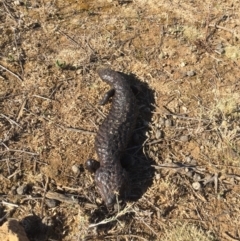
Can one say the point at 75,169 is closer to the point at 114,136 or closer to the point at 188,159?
the point at 114,136

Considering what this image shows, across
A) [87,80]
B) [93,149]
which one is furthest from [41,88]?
[93,149]

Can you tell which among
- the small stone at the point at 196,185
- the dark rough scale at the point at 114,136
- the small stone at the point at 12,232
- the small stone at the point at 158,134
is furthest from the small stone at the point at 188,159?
the small stone at the point at 12,232

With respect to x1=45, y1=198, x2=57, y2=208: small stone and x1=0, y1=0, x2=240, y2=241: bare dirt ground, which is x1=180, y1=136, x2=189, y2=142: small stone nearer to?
x1=0, y1=0, x2=240, y2=241: bare dirt ground

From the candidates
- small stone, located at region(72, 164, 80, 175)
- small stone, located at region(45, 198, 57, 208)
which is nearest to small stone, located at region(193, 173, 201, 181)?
small stone, located at region(72, 164, 80, 175)

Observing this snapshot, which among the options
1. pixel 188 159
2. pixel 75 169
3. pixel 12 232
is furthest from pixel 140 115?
pixel 12 232

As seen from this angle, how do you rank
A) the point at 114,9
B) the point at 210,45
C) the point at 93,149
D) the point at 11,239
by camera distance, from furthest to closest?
the point at 114,9 < the point at 210,45 < the point at 93,149 < the point at 11,239

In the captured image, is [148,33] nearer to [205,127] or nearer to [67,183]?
[205,127]

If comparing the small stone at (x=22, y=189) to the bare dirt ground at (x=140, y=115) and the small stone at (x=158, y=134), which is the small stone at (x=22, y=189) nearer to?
the bare dirt ground at (x=140, y=115)
